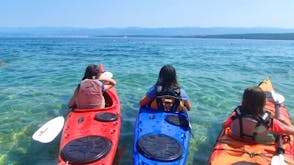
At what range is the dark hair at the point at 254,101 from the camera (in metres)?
4.11

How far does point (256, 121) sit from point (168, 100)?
1933mm

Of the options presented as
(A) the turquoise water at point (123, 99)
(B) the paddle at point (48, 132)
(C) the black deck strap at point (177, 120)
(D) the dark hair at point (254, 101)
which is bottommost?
(A) the turquoise water at point (123, 99)

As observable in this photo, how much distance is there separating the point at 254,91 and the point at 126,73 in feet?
34.3

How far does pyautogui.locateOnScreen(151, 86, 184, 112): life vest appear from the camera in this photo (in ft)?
18.5

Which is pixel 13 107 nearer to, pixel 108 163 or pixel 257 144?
pixel 108 163

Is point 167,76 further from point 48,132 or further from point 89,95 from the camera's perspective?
point 48,132

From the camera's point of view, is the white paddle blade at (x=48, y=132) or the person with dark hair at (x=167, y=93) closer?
the white paddle blade at (x=48, y=132)

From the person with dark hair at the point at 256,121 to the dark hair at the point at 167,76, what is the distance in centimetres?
159

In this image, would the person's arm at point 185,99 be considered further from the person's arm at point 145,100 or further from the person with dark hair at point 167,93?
the person's arm at point 145,100

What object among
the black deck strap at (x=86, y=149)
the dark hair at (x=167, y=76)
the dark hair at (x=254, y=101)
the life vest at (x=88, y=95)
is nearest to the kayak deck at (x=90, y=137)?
the black deck strap at (x=86, y=149)

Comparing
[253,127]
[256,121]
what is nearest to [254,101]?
[256,121]

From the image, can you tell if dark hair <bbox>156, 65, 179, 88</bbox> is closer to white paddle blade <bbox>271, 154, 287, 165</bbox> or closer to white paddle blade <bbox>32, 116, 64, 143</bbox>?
white paddle blade <bbox>32, 116, 64, 143</bbox>

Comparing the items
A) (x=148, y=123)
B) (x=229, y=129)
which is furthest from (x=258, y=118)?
(x=148, y=123)

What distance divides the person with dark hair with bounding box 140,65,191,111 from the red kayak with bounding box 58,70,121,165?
0.91m
